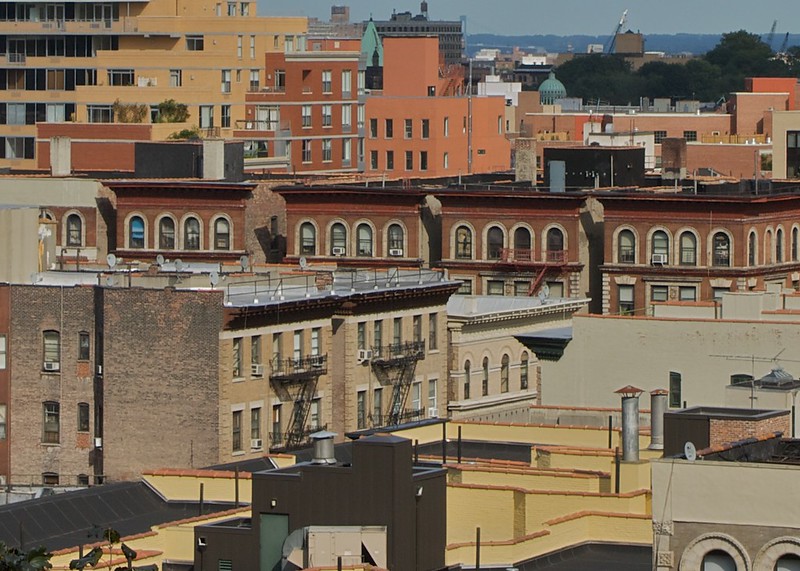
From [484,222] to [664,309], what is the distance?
35.1 meters

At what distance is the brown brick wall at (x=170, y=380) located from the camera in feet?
300

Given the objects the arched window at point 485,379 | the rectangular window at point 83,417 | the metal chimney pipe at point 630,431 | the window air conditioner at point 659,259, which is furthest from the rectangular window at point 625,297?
the metal chimney pipe at point 630,431

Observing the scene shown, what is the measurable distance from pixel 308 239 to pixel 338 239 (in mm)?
1333

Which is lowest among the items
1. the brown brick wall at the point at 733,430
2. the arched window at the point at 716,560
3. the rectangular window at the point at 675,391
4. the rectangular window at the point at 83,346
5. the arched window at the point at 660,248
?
the rectangular window at the point at 675,391

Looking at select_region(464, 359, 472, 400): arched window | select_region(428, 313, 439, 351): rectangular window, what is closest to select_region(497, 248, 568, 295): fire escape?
select_region(464, 359, 472, 400): arched window

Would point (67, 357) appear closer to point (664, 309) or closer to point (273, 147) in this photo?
point (664, 309)

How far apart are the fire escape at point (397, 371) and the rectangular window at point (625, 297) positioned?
89.6ft

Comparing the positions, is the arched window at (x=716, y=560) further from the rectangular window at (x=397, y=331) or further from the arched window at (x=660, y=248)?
the arched window at (x=660, y=248)

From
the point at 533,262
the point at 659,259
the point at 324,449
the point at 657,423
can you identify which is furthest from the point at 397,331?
the point at 324,449

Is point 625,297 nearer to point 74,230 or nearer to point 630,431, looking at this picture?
point 74,230

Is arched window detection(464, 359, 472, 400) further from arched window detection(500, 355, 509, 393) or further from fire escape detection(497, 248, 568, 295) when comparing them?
→ fire escape detection(497, 248, 568, 295)

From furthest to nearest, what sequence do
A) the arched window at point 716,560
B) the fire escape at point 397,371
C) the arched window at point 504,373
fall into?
the arched window at point 504,373 < the fire escape at point 397,371 < the arched window at point 716,560

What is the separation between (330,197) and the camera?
136 m

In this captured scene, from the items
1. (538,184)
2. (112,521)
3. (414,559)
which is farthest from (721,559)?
(538,184)
